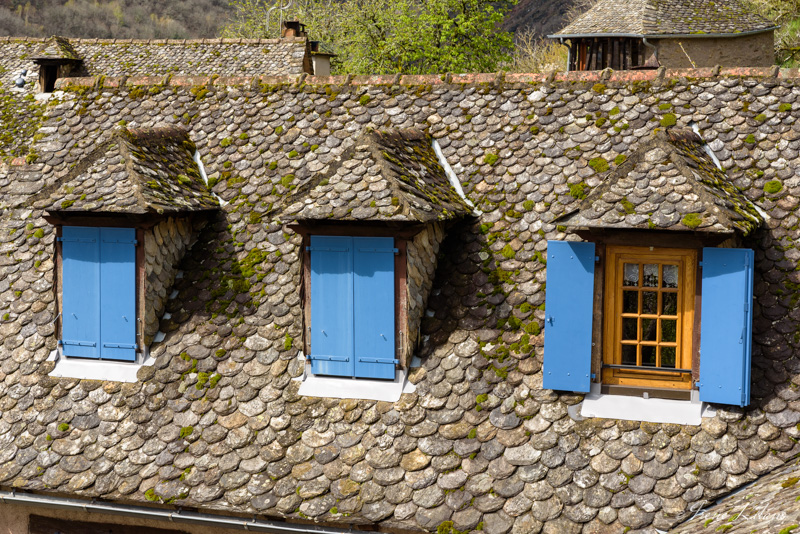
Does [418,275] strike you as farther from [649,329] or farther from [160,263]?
[160,263]

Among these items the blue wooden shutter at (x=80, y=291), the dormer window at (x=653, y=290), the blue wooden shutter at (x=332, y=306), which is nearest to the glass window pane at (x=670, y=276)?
the dormer window at (x=653, y=290)

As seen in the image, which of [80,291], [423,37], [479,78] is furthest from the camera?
[423,37]

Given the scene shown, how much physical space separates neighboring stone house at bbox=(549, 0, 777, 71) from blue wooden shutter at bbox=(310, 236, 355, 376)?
19258 mm

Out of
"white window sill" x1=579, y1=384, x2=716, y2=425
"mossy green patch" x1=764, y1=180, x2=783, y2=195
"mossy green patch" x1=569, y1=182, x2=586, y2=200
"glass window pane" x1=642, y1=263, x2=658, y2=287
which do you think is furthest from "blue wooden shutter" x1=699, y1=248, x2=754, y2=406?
"mossy green patch" x1=569, y1=182, x2=586, y2=200

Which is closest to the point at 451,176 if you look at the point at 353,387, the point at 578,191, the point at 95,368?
the point at 578,191

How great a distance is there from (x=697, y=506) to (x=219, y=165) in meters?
5.71

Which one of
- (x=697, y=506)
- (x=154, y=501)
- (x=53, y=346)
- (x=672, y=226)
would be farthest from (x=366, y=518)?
(x=53, y=346)

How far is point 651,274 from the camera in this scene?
6.71 meters

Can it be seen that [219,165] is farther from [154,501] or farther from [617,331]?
[617,331]

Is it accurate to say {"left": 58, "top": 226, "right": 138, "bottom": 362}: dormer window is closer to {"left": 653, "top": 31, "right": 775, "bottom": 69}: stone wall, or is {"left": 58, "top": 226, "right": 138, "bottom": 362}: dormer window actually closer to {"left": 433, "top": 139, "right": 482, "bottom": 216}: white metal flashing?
{"left": 433, "top": 139, "right": 482, "bottom": 216}: white metal flashing

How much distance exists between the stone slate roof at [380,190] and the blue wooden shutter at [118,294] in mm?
1699

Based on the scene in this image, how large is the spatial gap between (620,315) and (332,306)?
94.4 inches

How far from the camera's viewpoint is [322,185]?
738cm

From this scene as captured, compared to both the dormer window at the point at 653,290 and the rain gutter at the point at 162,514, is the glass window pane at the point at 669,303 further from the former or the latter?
the rain gutter at the point at 162,514
